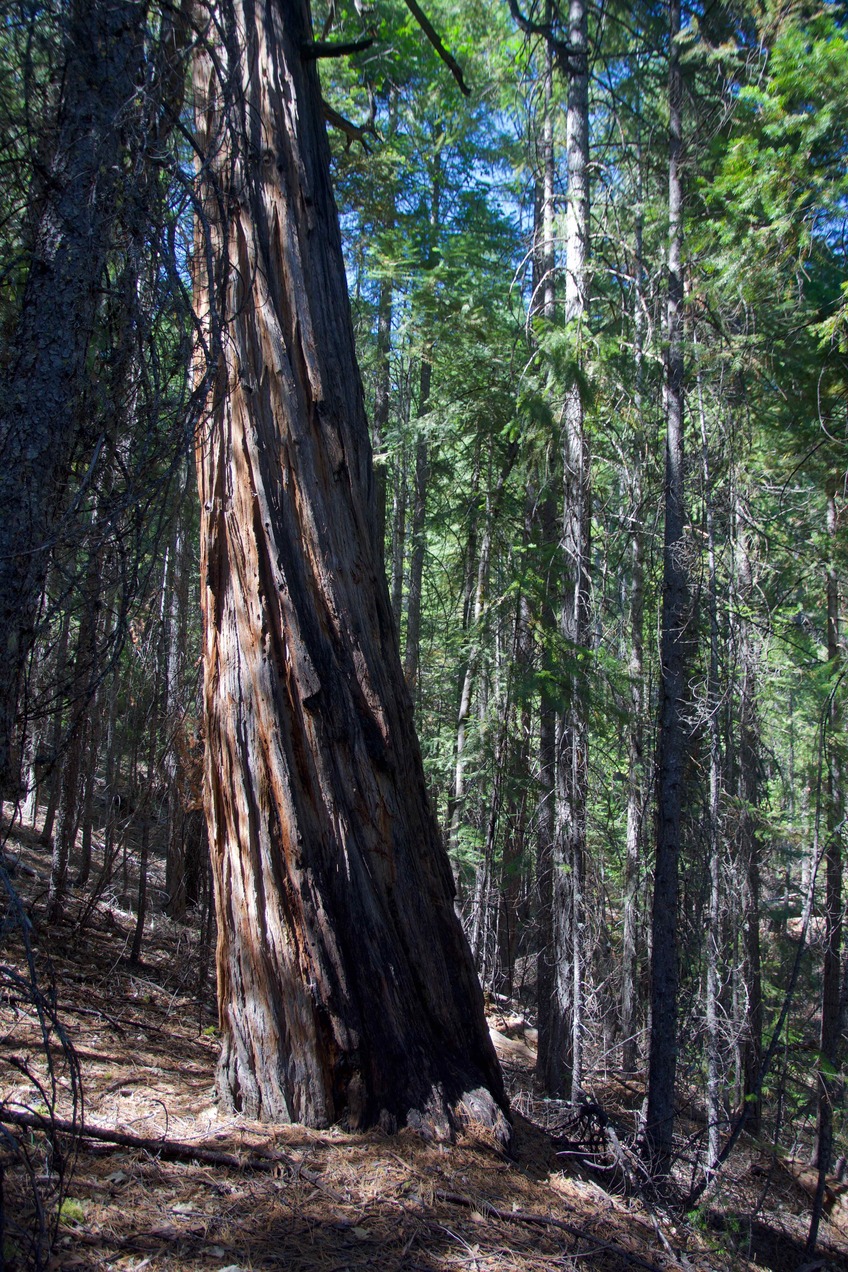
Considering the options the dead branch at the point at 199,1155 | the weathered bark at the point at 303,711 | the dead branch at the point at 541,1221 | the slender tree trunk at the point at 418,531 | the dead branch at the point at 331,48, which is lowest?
the dead branch at the point at 541,1221

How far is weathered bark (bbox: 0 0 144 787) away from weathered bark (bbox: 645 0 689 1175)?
6.94 m

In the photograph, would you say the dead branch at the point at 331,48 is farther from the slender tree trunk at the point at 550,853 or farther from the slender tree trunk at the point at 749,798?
the slender tree trunk at the point at 749,798

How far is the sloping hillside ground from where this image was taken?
95.5 inches

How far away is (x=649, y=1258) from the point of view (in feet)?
10.5

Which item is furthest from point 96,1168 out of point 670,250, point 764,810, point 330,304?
point 764,810

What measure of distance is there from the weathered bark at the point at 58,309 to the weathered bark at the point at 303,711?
1.63 ft

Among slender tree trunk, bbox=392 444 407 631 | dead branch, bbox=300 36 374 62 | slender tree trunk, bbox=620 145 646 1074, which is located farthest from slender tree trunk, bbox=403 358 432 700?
dead branch, bbox=300 36 374 62

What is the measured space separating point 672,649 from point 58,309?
Answer: 24.4ft

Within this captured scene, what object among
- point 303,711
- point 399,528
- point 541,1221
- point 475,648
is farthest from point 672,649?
point 399,528

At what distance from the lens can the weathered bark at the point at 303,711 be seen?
11.0 ft

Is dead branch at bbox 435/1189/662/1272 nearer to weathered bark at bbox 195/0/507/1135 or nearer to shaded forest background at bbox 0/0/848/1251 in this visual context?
weathered bark at bbox 195/0/507/1135

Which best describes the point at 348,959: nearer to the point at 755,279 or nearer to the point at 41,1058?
the point at 41,1058

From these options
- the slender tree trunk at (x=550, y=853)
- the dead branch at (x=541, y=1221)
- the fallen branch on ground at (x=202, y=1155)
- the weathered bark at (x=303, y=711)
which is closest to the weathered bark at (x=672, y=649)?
the slender tree trunk at (x=550, y=853)

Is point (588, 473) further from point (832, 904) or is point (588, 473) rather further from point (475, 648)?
point (832, 904)
